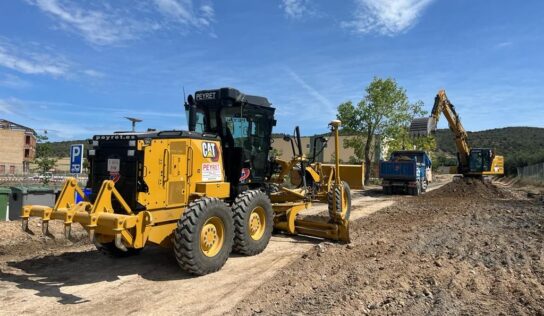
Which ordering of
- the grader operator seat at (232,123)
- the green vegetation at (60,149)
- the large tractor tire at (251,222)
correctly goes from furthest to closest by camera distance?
the green vegetation at (60,149) → the grader operator seat at (232,123) → the large tractor tire at (251,222)

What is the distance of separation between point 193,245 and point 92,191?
214 centimetres

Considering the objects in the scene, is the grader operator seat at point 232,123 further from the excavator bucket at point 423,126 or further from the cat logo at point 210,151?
the excavator bucket at point 423,126

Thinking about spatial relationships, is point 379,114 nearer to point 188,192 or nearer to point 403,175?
point 403,175

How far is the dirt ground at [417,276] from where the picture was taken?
5297 millimetres

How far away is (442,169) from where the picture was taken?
8088cm

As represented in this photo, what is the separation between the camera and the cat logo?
7750 millimetres

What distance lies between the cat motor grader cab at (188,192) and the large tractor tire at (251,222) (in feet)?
0.06

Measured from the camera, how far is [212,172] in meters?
7.98

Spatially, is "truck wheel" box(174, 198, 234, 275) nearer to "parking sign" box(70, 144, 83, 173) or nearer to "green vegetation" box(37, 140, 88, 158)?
"green vegetation" box(37, 140, 88, 158)

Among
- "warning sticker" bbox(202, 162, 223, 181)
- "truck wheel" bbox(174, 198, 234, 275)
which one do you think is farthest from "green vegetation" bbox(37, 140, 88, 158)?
"truck wheel" bbox(174, 198, 234, 275)

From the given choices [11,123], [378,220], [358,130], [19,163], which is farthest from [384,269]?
[11,123]

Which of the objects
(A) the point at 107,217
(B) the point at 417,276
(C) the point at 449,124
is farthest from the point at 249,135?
(C) the point at 449,124

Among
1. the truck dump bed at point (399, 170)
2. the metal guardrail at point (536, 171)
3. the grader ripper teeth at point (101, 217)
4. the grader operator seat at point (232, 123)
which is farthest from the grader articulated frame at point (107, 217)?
the metal guardrail at point (536, 171)

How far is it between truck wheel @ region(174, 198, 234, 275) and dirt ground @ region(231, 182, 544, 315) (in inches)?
43.7
